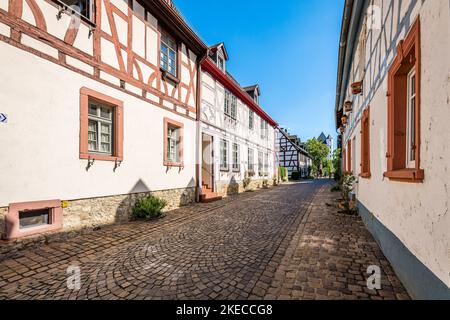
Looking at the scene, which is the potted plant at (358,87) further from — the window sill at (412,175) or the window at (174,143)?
the window at (174,143)

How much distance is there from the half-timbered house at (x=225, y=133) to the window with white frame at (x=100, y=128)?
437 cm

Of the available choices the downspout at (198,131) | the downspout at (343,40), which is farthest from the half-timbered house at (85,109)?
the downspout at (343,40)

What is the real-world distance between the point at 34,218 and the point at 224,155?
27.8 feet

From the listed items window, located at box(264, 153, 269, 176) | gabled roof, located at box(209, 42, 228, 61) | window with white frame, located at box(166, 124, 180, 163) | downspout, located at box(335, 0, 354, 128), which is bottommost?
window, located at box(264, 153, 269, 176)

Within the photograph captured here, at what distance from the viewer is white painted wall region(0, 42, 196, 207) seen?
3.68 meters

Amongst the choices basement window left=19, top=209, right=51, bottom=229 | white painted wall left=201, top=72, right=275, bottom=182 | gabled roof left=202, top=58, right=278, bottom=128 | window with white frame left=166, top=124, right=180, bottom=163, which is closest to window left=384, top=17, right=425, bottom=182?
basement window left=19, top=209, right=51, bottom=229

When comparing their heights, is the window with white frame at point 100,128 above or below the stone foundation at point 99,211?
above

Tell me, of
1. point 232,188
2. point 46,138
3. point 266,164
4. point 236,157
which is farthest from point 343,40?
point 266,164

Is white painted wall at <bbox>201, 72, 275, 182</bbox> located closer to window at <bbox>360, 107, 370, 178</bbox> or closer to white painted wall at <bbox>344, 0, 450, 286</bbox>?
window at <bbox>360, 107, 370, 178</bbox>

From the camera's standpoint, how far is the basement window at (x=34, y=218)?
12.8ft

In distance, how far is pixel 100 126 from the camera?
5441 millimetres

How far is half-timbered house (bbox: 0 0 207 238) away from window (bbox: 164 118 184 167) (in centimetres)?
7

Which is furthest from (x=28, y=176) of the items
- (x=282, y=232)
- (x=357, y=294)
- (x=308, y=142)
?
(x=308, y=142)

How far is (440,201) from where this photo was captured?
1.76 m
